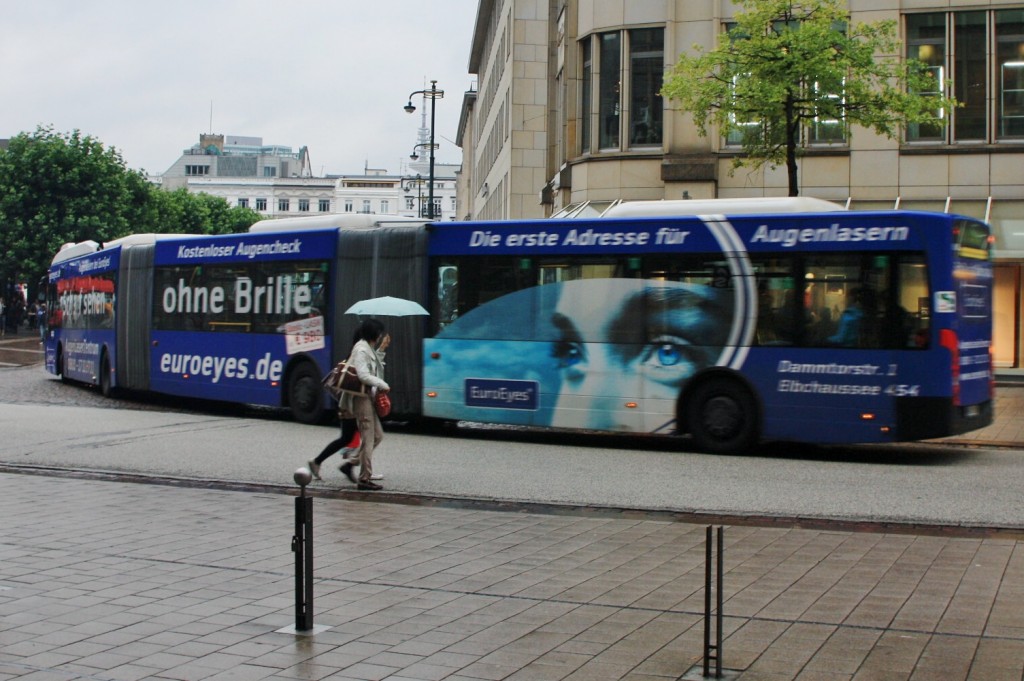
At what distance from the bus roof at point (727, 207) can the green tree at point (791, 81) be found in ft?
23.3

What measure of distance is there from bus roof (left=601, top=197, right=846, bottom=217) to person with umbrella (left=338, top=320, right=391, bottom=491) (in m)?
5.44

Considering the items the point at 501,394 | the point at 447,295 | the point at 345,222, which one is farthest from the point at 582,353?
the point at 345,222

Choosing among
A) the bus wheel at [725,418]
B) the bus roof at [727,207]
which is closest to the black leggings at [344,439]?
the bus wheel at [725,418]

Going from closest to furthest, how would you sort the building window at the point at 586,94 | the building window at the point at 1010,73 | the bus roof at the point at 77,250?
the bus roof at the point at 77,250, the building window at the point at 1010,73, the building window at the point at 586,94

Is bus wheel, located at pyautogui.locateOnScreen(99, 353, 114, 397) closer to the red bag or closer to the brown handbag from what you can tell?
the brown handbag

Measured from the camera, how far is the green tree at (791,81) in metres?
22.7

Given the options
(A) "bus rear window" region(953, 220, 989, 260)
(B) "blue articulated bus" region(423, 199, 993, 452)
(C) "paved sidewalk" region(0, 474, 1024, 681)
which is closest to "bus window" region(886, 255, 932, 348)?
(B) "blue articulated bus" region(423, 199, 993, 452)

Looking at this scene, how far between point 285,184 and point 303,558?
533ft

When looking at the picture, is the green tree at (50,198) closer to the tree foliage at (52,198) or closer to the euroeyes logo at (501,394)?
the tree foliage at (52,198)

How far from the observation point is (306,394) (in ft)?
64.3

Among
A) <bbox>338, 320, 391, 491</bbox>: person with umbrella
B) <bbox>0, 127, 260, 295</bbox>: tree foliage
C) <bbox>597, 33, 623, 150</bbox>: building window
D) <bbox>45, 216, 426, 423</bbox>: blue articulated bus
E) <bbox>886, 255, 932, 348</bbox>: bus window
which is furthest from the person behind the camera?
<bbox>0, 127, 260, 295</bbox>: tree foliage

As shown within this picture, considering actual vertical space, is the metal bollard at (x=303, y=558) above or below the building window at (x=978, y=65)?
below

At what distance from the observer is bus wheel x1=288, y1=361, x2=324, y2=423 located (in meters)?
19.5

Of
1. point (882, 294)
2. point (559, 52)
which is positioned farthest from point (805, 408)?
point (559, 52)
